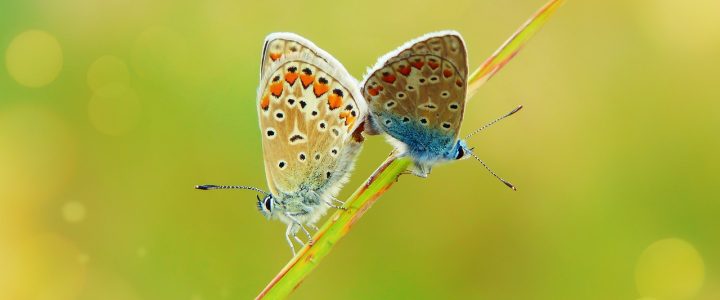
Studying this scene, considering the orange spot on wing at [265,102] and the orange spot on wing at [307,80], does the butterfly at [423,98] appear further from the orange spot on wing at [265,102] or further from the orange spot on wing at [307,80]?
the orange spot on wing at [265,102]

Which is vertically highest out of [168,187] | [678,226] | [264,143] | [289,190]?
[264,143]

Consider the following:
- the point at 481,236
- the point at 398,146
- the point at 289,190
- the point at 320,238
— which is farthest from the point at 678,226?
the point at 320,238

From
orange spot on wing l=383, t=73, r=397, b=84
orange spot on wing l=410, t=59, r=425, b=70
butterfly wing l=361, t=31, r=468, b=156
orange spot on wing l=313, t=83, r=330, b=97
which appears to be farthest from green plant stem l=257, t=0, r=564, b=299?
orange spot on wing l=313, t=83, r=330, b=97

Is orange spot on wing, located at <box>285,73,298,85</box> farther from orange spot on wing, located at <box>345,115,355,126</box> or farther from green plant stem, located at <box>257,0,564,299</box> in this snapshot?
green plant stem, located at <box>257,0,564,299</box>

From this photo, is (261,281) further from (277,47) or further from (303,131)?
(277,47)

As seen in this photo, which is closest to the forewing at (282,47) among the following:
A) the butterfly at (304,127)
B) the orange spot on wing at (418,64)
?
the butterfly at (304,127)

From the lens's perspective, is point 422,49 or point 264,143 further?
point 264,143

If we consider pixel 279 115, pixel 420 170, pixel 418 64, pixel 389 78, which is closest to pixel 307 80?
pixel 279 115
